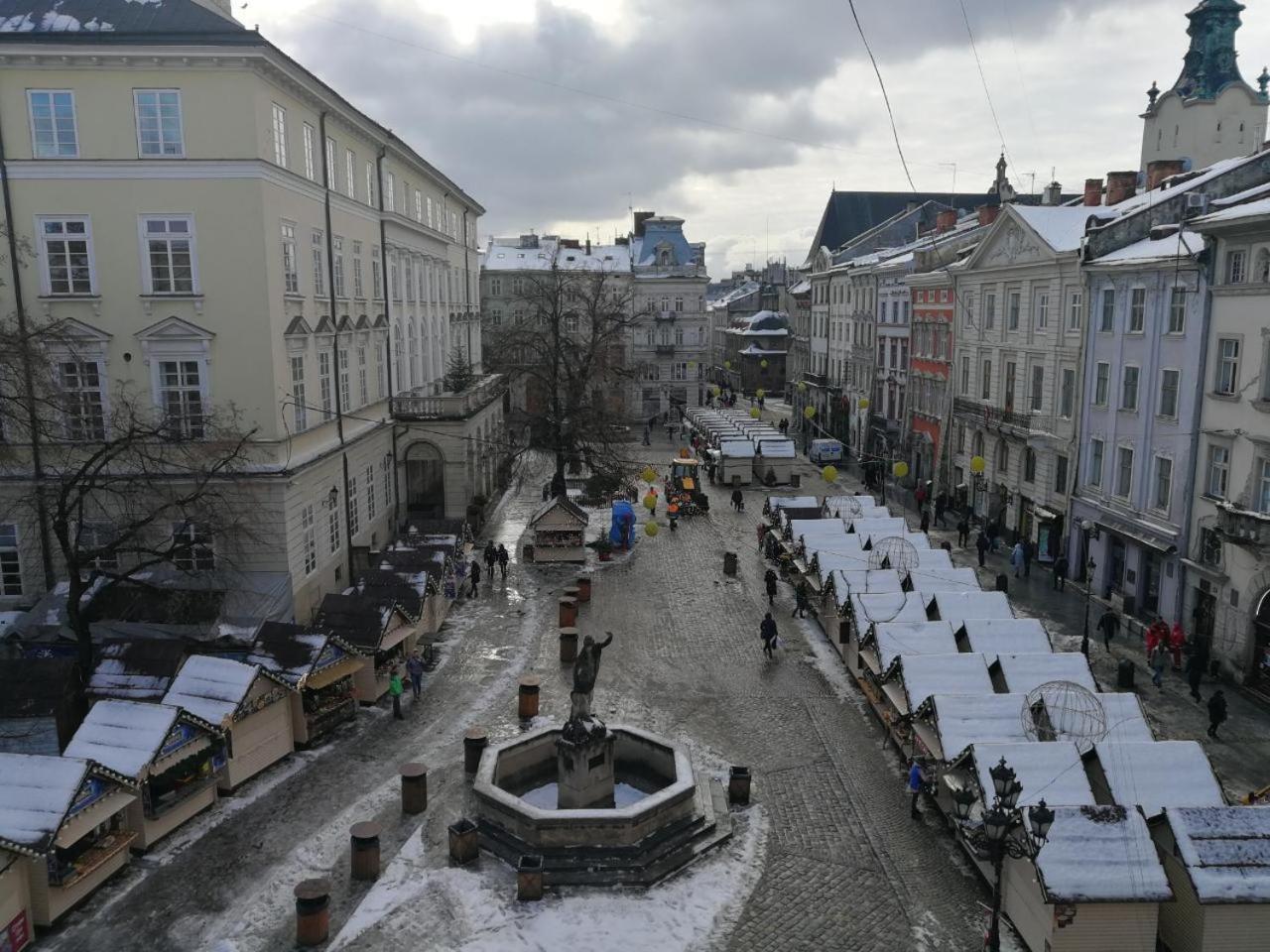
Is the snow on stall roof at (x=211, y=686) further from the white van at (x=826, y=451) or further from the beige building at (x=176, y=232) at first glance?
the white van at (x=826, y=451)

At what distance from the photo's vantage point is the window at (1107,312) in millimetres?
31198

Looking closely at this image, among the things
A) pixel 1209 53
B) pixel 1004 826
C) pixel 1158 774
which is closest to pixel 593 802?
pixel 1004 826

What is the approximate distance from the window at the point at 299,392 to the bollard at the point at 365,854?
1363cm

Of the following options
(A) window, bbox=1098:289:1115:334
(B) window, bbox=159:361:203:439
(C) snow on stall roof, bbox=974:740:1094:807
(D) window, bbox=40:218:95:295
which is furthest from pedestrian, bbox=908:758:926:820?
(D) window, bbox=40:218:95:295

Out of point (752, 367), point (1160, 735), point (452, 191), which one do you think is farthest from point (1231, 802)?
point (752, 367)

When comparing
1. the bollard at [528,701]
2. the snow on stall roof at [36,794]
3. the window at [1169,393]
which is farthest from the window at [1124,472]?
the snow on stall roof at [36,794]

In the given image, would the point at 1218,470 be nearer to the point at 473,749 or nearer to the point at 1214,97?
Result: the point at 473,749

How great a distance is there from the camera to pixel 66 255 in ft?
78.7

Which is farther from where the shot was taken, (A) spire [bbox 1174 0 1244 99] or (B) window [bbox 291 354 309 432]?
(A) spire [bbox 1174 0 1244 99]

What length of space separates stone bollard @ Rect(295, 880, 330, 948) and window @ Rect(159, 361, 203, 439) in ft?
46.7

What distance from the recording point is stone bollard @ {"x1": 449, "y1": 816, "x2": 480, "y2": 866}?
615 inches

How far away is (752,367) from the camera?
96312 millimetres

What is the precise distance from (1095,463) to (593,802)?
2337 cm

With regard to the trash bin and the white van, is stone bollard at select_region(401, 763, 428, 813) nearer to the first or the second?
the trash bin
